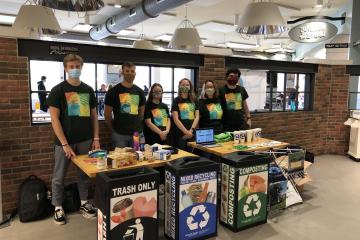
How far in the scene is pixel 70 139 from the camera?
3025 mm

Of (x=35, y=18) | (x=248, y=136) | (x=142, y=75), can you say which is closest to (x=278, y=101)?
(x=248, y=136)

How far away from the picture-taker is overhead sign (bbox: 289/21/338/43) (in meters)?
4.93

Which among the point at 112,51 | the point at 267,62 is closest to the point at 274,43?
the point at 267,62

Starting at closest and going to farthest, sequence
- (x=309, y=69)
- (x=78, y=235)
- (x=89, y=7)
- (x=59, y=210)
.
Result: (x=89, y=7)
(x=78, y=235)
(x=59, y=210)
(x=309, y=69)

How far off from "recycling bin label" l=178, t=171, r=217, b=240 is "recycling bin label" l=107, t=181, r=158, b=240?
275mm

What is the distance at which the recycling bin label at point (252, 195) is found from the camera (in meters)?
2.97

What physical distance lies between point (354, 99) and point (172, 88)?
4.17 meters

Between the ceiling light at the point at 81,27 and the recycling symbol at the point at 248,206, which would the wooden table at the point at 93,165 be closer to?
the recycling symbol at the point at 248,206

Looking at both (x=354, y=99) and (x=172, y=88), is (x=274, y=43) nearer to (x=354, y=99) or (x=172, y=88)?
(x=354, y=99)

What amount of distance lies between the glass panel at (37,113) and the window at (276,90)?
11.4 feet

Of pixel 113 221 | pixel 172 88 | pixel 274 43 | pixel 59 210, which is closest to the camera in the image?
pixel 113 221

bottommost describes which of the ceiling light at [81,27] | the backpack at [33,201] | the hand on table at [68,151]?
the backpack at [33,201]

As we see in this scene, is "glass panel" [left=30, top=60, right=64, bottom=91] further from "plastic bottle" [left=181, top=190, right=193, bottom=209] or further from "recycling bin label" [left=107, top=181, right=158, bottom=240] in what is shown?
"plastic bottle" [left=181, top=190, right=193, bottom=209]

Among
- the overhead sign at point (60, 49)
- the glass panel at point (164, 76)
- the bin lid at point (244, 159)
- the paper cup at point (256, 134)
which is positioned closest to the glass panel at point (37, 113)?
the overhead sign at point (60, 49)
